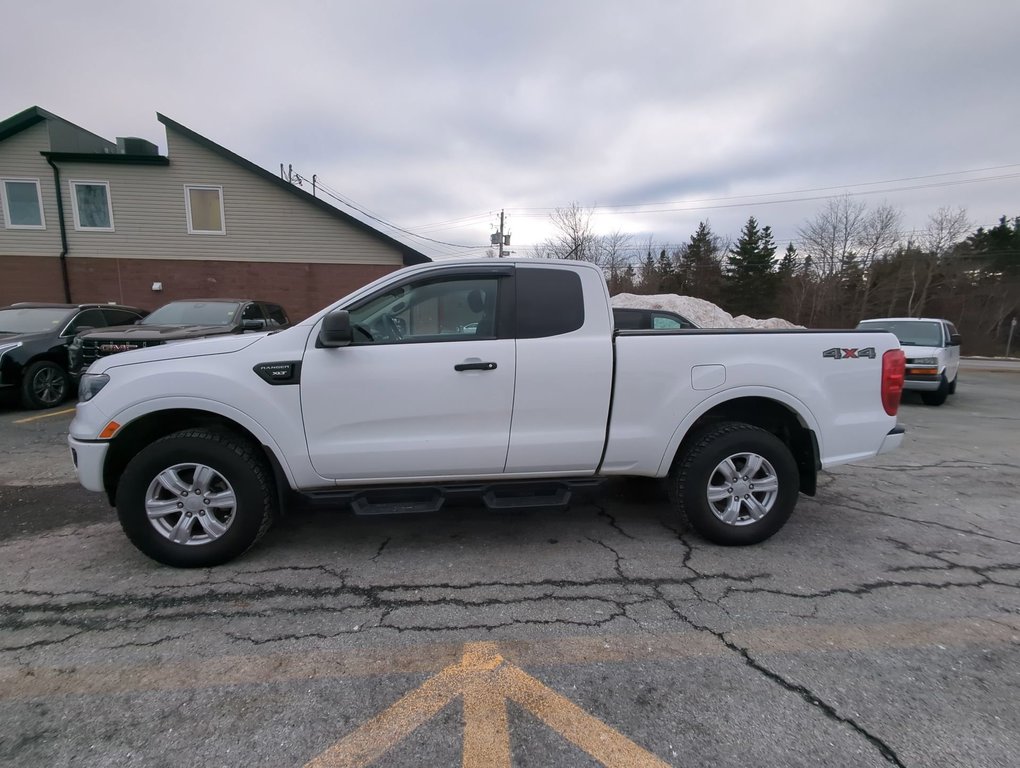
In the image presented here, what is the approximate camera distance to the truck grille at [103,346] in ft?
22.5

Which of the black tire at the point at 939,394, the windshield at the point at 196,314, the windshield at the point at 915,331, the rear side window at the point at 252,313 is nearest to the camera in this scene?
the windshield at the point at 196,314

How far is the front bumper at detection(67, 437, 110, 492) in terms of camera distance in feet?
10.0

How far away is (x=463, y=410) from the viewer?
10.4ft

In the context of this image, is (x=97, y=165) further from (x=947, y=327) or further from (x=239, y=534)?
(x=947, y=327)

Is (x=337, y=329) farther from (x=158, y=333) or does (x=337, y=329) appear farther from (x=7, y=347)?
(x=7, y=347)

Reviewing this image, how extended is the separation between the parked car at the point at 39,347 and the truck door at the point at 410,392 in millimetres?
7680

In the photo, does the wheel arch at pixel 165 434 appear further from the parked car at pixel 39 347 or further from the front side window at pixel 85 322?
the front side window at pixel 85 322

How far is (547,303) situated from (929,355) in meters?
9.70

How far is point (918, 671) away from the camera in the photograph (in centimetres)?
230

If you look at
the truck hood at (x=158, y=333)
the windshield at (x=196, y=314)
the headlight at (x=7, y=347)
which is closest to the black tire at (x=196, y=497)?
the truck hood at (x=158, y=333)

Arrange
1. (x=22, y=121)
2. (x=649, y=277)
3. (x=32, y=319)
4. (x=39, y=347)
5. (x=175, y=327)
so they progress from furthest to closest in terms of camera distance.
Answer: (x=649, y=277), (x=22, y=121), (x=32, y=319), (x=39, y=347), (x=175, y=327)

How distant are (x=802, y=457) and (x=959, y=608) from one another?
1.20m

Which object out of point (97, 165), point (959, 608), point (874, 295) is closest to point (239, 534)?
point (959, 608)

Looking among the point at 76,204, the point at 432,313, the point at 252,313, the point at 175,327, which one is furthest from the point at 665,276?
the point at 432,313
